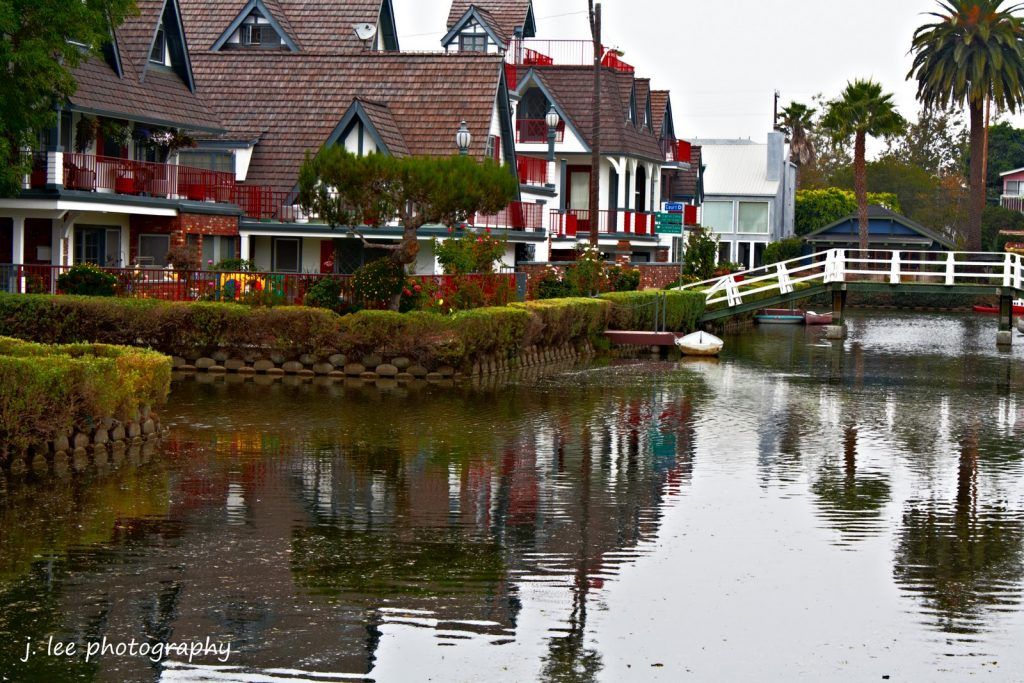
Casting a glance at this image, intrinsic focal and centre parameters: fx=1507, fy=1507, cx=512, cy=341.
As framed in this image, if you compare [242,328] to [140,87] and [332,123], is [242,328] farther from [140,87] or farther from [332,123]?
[332,123]

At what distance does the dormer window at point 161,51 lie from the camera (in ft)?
144

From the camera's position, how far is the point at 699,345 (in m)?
42.8

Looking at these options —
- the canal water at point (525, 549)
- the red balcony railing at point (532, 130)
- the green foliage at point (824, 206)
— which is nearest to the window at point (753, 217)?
the green foliage at point (824, 206)

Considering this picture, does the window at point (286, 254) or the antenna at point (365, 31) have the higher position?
the antenna at point (365, 31)

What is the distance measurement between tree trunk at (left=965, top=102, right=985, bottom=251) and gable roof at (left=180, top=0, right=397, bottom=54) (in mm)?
32682

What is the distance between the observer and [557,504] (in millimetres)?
18141

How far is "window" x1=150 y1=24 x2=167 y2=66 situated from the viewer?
43.9 metres

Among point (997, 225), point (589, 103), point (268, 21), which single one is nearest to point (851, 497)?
point (268, 21)

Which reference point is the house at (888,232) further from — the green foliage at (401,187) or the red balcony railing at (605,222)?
the green foliage at (401,187)

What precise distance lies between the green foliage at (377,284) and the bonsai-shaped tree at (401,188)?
23 cm

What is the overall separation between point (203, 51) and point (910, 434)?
32926 millimetres

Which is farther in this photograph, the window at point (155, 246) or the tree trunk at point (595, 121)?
the tree trunk at point (595, 121)

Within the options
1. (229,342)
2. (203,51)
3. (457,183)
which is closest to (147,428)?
(229,342)

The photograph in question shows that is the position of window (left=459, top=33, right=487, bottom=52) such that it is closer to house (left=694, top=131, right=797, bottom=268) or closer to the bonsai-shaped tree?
the bonsai-shaped tree
